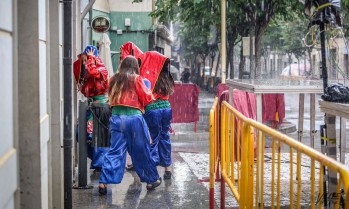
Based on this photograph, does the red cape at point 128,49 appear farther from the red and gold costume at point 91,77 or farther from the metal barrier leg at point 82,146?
the metal barrier leg at point 82,146

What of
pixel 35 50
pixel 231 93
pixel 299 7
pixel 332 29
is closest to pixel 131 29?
pixel 299 7

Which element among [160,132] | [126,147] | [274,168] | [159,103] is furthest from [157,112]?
[274,168]

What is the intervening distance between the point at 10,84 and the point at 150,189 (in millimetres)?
4441

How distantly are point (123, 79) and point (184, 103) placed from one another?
7383 millimetres

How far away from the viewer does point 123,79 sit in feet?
23.8

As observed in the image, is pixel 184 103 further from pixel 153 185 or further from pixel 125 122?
pixel 125 122

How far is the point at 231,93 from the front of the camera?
28.1 feet

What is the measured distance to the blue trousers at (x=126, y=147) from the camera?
7227 millimetres

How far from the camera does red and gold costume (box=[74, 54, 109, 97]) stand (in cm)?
827

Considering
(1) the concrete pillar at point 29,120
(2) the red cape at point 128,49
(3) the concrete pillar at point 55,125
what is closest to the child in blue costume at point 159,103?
(2) the red cape at point 128,49

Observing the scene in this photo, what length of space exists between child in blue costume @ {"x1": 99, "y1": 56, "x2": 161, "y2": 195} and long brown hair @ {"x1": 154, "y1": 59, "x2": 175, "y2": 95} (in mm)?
836

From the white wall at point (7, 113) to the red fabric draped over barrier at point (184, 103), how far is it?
434 inches

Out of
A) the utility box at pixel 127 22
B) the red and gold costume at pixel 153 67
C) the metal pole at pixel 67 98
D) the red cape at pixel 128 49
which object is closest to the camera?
the metal pole at pixel 67 98

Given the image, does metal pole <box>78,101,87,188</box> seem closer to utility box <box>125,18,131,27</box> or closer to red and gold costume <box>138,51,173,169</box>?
red and gold costume <box>138,51,173,169</box>
